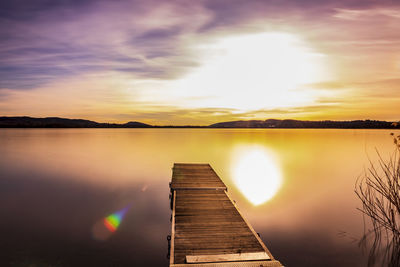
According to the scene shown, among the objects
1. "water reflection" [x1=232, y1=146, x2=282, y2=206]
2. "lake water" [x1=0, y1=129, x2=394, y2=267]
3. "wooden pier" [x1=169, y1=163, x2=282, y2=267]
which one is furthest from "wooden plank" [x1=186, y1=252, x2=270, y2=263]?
"water reflection" [x1=232, y1=146, x2=282, y2=206]

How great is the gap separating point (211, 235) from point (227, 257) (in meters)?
1.78

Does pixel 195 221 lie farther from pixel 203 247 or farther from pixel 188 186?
pixel 188 186

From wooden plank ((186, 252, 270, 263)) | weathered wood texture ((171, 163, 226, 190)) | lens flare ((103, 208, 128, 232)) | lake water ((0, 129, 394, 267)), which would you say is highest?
weathered wood texture ((171, 163, 226, 190))

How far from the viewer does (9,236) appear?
13000 millimetres

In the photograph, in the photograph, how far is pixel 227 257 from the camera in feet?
28.1

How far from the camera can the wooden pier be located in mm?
8430

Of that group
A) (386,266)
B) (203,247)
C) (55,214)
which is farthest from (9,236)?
(386,266)

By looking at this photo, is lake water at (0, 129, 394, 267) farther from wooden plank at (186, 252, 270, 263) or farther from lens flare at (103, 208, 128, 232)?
wooden plank at (186, 252, 270, 263)

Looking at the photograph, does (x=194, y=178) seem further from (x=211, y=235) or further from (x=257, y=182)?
(x=211, y=235)

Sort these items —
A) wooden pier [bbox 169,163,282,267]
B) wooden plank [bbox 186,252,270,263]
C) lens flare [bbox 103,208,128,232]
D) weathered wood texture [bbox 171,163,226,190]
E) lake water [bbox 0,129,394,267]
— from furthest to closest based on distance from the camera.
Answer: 1. weathered wood texture [bbox 171,163,226,190]
2. lens flare [bbox 103,208,128,232]
3. lake water [bbox 0,129,394,267]
4. wooden pier [bbox 169,163,282,267]
5. wooden plank [bbox 186,252,270,263]

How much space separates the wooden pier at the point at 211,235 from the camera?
8430 millimetres

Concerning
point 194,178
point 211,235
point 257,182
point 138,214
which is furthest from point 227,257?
point 257,182

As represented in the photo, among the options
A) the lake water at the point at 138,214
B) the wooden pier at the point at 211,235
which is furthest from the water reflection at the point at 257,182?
the wooden pier at the point at 211,235

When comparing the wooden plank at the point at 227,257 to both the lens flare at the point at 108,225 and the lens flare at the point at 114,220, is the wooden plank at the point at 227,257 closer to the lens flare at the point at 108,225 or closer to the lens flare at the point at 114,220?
the lens flare at the point at 108,225
